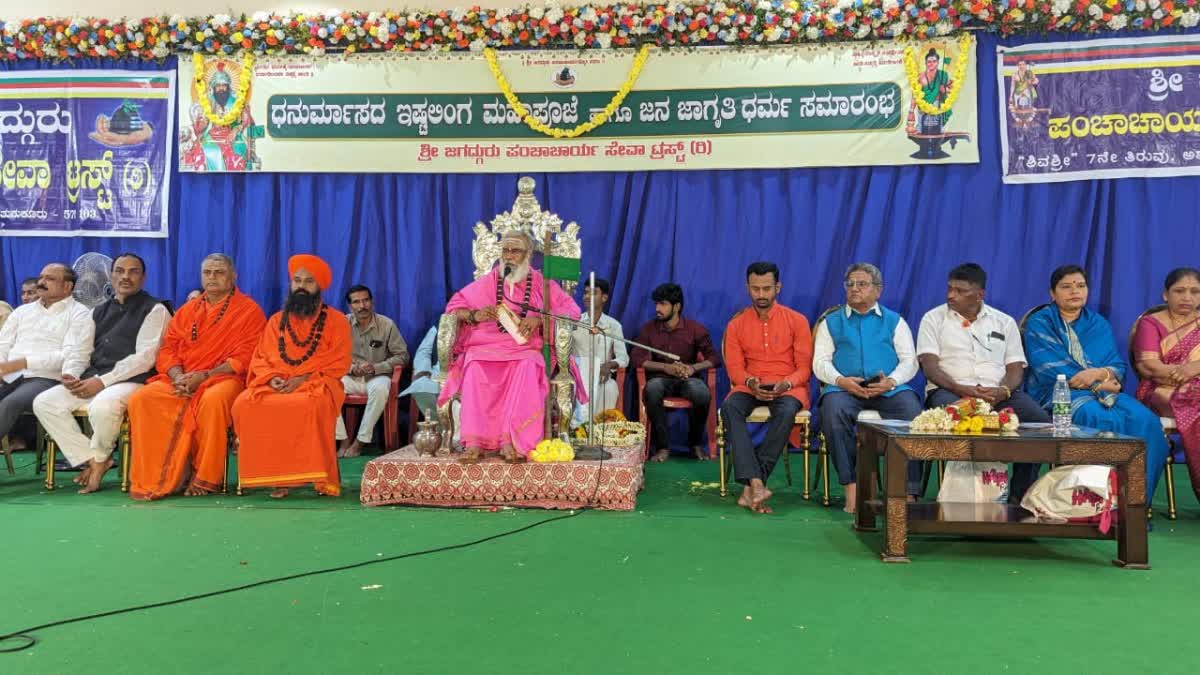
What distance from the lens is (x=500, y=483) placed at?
526 cm

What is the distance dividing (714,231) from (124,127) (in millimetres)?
4928

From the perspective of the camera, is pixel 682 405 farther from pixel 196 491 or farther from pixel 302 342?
pixel 196 491

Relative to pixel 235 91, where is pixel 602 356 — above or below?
below

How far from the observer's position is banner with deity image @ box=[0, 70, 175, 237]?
792 cm

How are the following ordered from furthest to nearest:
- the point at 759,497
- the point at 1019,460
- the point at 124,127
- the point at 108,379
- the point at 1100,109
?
the point at 124,127, the point at 1100,109, the point at 108,379, the point at 759,497, the point at 1019,460

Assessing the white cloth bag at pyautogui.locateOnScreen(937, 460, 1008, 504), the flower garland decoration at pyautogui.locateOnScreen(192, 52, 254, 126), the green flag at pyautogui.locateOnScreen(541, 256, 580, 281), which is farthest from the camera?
the flower garland decoration at pyautogui.locateOnScreen(192, 52, 254, 126)

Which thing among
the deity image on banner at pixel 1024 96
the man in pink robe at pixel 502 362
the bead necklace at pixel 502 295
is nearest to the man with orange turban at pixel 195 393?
the man in pink robe at pixel 502 362

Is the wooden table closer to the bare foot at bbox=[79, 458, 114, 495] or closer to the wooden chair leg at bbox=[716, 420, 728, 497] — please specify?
the wooden chair leg at bbox=[716, 420, 728, 497]

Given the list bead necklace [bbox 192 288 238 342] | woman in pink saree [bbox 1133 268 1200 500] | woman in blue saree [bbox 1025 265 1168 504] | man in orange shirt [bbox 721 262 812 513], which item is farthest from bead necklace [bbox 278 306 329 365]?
woman in pink saree [bbox 1133 268 1200 500]

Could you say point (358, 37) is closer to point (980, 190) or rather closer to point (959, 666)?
point (980, 190)

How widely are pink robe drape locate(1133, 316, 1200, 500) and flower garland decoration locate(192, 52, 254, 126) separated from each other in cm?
664

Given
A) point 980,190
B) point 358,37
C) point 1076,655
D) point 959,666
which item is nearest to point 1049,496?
point 1076,655

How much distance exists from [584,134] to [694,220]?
1.09m

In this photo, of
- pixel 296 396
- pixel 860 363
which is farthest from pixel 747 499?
pixel 296 396
